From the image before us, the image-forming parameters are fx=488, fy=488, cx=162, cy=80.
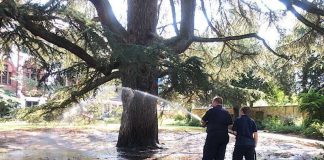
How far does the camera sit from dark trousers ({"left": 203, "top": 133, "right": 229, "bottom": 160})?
30.8ft

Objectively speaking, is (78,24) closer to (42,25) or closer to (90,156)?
(42,25)

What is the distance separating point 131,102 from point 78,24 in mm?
5068

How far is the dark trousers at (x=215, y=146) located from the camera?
9391mm

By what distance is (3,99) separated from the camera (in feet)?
96.7

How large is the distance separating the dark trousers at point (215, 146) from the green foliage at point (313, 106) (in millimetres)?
15877

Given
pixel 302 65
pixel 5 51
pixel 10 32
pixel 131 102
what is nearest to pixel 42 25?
pixel 10 32

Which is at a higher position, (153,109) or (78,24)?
(78,24)

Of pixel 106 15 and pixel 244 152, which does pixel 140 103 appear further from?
pixel 244 152

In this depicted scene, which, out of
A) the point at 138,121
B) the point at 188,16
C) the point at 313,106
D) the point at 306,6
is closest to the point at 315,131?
the point at 313,106

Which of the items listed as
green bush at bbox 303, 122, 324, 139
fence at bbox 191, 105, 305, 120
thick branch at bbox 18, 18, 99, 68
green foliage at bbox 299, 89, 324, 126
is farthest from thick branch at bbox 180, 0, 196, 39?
fence at bbox 191, 105, 305, 120

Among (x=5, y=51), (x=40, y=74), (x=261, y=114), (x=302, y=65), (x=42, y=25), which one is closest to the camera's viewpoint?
(x=42, y=25)

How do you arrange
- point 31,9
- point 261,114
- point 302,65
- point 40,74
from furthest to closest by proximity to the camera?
point 261,114 < point 302,65 < point 40,74 < point 31,9

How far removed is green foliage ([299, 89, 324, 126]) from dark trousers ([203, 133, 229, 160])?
15877 mm

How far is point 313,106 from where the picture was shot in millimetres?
24484
